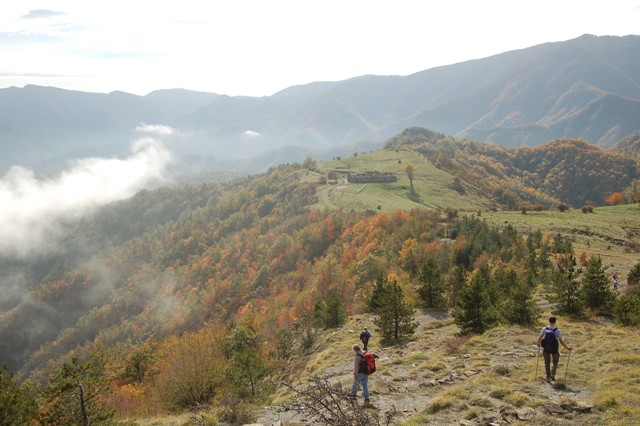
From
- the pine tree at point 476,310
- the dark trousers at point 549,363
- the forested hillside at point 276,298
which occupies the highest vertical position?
Result: the dark trousers at point 549,363

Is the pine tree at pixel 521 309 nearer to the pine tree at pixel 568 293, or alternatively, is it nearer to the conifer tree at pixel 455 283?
the pine tree at pixel 568 293

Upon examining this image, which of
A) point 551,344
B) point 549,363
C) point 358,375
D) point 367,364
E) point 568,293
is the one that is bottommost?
point 568,293

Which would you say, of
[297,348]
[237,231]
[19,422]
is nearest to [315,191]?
[237,231]

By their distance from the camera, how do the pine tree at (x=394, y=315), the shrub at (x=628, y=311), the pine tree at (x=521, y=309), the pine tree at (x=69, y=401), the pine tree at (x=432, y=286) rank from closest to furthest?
1. the pine tree at (x=69, y=401)
2. the shrub at (x=628, y=311)
3. the pine tree at (x=521, y=309)
4. the pine tree at (x=394, y=315)
5. the pine tree at (x=432, y=286)

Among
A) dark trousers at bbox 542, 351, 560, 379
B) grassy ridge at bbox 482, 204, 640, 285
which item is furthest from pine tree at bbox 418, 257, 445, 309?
grassy ridge at bbox 482, 204, 640, 285

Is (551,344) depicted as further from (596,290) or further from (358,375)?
(596,290)

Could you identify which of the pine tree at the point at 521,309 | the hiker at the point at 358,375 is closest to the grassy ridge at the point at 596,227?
the pine tree at the point at 521,309

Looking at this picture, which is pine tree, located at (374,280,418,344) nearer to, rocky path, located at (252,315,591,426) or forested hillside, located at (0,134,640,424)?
forested hillside, located at (0,134,640,424)

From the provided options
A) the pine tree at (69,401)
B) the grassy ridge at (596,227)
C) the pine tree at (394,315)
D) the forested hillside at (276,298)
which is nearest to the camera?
the pine tree at (69,401)

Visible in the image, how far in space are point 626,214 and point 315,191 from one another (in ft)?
383

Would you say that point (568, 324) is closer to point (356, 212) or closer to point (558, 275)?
point (558, 275)

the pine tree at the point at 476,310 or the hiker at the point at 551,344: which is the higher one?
the hiker at the point at 551,344

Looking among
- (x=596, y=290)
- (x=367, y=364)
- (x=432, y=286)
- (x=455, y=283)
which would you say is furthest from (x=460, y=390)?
(x=455, y=283)

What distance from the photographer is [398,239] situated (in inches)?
3546
